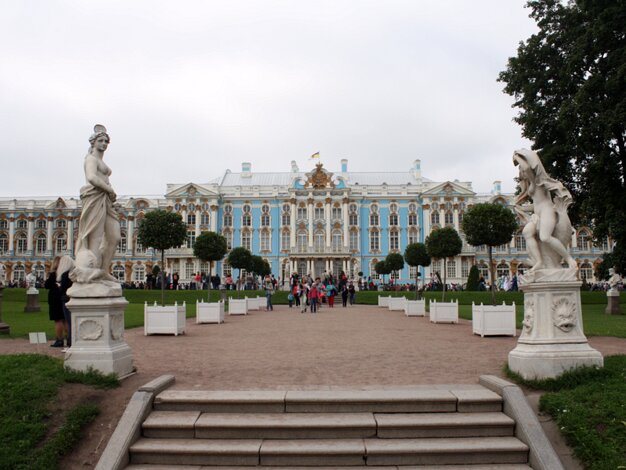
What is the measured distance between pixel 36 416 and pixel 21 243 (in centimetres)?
6572

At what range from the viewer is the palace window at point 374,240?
59531 millimetres

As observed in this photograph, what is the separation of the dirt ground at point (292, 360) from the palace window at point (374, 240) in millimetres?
45358

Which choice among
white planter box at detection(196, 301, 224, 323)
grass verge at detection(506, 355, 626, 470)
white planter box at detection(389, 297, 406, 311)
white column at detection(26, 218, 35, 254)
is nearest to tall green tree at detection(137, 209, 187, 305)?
white planter box at detection(196, 301, 224, 323)

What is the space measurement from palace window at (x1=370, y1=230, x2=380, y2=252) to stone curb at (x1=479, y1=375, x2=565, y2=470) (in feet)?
176

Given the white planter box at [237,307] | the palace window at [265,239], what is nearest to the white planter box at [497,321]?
the white planter box at [237,307]

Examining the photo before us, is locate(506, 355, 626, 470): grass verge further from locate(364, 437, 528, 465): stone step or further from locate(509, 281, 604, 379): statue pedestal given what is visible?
locate(364, 437, 528, 465): stone step

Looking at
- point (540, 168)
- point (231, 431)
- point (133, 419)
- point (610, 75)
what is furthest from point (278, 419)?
point (610, 75)

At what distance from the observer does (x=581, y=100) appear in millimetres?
18594

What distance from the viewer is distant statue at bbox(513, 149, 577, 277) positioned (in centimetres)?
661

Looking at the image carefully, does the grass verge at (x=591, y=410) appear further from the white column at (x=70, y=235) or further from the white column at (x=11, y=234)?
the white column at (x=11, y=234)

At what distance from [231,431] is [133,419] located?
989mm

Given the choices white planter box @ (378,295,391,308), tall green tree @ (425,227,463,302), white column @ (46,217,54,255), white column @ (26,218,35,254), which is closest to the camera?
tall green tree @ (425,227,463,302)

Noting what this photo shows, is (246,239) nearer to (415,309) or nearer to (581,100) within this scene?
(415,309)

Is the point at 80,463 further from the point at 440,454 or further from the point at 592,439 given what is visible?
the point at 592,439
